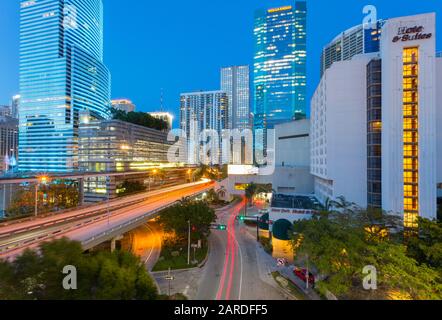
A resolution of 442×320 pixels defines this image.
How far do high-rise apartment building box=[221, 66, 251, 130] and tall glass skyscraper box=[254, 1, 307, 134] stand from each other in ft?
37.8

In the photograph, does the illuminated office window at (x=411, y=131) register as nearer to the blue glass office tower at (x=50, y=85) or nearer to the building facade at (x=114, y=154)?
the building facade at (x=114, y=154)

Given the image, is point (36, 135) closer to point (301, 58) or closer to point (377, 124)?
point (377, 124)

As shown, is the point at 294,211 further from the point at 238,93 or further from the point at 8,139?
the point at 8,139

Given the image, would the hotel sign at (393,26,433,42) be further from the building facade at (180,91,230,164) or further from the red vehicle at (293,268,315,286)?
the building facade at (180,91,230,164)

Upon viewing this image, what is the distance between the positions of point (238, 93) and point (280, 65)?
114ft

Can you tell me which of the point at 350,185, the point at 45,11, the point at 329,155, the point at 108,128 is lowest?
the point at 350,185

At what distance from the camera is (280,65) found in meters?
128

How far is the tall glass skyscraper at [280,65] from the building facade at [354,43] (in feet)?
68.8

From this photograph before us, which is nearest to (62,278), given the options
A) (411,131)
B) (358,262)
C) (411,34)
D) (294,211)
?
(358,262)
